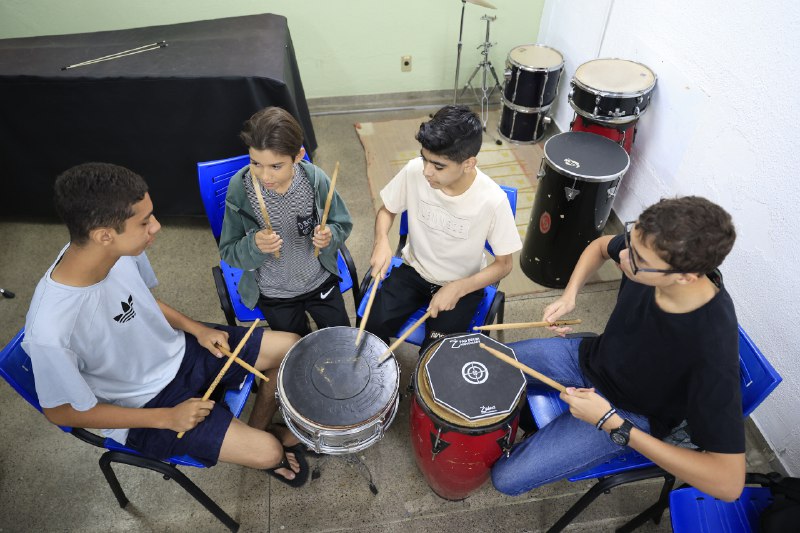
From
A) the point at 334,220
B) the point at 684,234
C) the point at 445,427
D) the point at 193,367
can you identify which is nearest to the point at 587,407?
the point at 445,427

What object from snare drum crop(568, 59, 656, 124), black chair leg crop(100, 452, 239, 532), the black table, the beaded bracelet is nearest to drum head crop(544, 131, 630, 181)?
snare drum crop(568, 59, 656, 124)

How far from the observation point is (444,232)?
6.68ft

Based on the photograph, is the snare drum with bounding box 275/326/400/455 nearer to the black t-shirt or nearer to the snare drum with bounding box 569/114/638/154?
the black t-shirt

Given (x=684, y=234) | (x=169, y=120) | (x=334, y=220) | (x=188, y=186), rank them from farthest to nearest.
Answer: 1. (x=188, y=186)
2. (x=169, y=120)
3. (x=334, y=220)
4. (x=684, y=234)

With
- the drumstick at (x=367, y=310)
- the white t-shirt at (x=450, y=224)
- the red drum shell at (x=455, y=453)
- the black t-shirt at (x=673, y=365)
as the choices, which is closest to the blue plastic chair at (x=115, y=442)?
the drumstick at (x=367, y=310)

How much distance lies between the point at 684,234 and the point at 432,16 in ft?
11.0

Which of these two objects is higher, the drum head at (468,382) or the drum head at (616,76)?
the drum head at (616,76)

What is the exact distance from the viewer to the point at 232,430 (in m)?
1.79

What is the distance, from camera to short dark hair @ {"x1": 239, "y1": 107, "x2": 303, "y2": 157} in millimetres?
1775

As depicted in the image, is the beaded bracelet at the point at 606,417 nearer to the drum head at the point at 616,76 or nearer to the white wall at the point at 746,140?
the white wall at the point at 746,140

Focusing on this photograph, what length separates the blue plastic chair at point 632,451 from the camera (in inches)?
60.8

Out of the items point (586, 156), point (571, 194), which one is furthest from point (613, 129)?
point (571, 194)

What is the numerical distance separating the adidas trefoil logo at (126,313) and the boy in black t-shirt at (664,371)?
4.50 feet

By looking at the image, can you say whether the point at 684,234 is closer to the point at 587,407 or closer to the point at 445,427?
the point at 587,407
